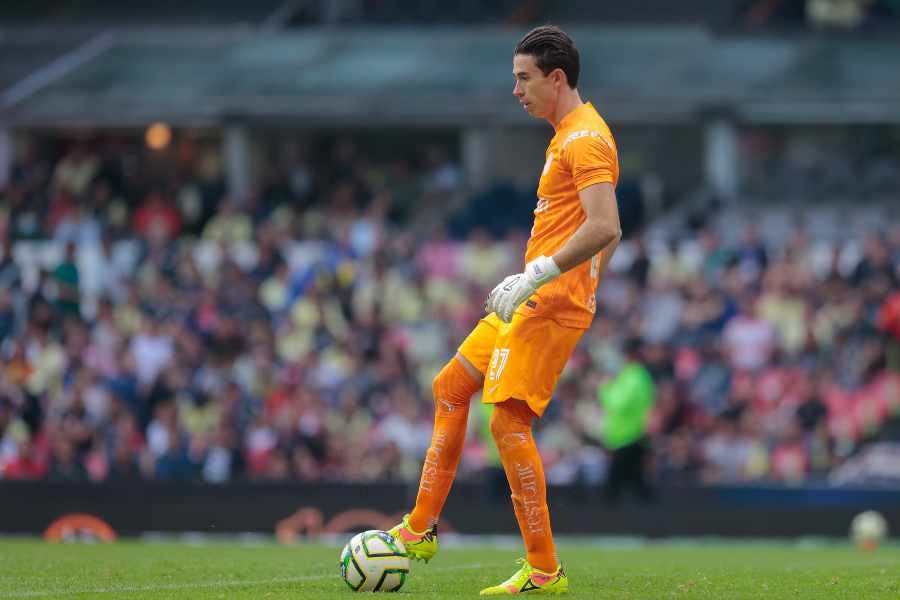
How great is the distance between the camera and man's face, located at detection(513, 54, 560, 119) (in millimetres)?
8398

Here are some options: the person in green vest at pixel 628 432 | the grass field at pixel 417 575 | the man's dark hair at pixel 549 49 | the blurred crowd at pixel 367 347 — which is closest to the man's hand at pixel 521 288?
the man's dark hair at pixel 549 49

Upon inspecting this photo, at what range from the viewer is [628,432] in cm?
1758

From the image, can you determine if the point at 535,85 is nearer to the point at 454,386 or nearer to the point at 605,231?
the point at 605,231

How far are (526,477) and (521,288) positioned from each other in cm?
89

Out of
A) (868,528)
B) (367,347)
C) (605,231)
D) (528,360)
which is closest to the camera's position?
(605,231)

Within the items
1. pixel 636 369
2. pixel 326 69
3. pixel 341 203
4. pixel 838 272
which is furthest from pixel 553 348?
pixel 326 69

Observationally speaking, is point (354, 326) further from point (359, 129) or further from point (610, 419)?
point (359, 129)

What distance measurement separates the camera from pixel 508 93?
26.5 metres

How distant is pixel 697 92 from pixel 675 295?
18.5 ft

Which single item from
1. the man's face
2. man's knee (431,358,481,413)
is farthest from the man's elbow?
man's knee (431,358,481,413)

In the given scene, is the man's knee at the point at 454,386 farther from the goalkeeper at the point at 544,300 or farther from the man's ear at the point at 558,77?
the man's ear at the point at 558,77

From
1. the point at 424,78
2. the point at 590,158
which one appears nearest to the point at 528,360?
the point at 590,158

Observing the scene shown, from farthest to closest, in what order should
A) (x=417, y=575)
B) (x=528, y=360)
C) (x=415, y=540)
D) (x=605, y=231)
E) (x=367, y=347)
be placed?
1. (x=367, y=347)
2. (x=417, y=575)
3. (x=415, y=540)
4. (x=528, y=360)
5. (x=605, y=231)

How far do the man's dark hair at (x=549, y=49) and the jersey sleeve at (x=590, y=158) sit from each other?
296 mm
